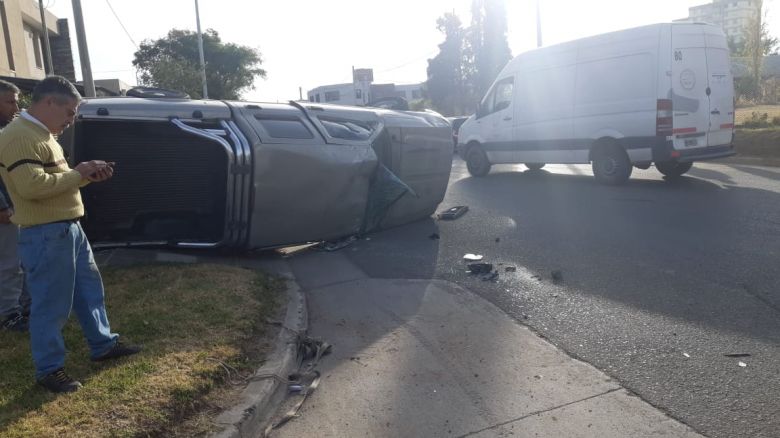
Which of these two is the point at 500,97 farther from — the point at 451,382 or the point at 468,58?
the point at 468,58

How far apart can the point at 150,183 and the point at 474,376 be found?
451 centimetres

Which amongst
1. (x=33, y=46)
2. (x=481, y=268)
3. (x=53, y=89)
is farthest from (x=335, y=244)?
(x=33, y=46)

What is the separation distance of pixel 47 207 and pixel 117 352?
Answer: 1135mm

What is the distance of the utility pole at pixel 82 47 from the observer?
1455 cm

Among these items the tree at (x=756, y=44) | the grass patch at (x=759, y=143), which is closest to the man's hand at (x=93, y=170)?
the grass patch at (x=759, y=143)

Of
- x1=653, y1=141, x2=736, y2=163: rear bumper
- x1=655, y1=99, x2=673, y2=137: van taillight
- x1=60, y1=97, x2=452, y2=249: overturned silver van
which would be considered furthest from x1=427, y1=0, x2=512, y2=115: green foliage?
x1=60, y1=97, x2=452, y2=249: overturned silver van

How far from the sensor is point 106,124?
6535 mm

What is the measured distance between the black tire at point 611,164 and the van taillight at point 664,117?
2.85ft

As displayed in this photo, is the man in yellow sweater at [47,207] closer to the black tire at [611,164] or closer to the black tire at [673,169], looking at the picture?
the black tire at [611,164]

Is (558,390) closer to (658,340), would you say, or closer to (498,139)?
(658,340)

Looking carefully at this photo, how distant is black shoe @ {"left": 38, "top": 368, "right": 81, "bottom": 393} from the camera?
369 centimetres

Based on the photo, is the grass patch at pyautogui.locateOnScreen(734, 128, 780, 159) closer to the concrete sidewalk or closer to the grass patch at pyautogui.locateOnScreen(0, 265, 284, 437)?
the concrete sidewalk

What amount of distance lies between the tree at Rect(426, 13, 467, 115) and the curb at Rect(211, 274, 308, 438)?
52536mm

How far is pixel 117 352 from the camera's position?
4.20 meters
